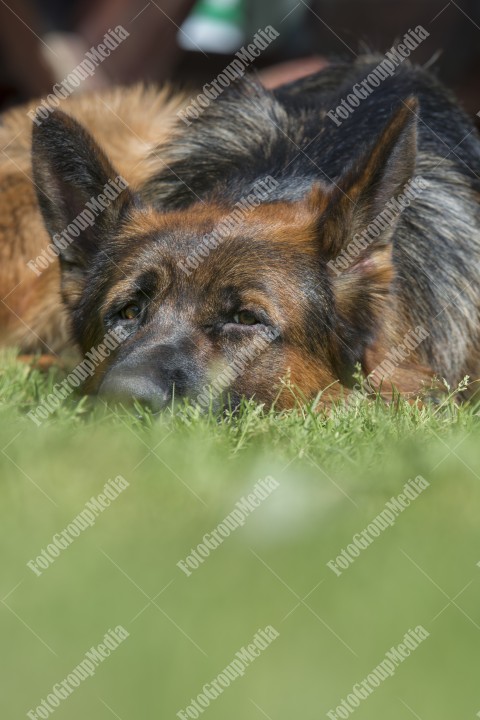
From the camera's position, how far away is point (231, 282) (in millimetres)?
4113

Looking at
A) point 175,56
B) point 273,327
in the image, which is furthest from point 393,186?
point 175,56

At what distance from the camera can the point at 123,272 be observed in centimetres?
434

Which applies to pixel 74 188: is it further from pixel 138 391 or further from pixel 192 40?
pixel 192 40

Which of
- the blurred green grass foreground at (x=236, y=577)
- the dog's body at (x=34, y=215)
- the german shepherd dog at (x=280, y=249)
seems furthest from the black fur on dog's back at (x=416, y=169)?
the blurred green grass foreground at (x=236, y=577)

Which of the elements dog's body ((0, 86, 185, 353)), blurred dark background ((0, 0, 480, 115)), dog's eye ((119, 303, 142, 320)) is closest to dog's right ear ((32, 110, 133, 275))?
dog's eye ((119, 303, 142, 320))

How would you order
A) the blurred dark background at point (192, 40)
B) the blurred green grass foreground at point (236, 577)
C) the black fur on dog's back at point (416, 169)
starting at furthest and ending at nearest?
the blurred dark background at point (192, 40), the black fur on dog's back at point (416, 169), the blurred green grass foreground at point (236, 577)

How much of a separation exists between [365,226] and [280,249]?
0.39 metres

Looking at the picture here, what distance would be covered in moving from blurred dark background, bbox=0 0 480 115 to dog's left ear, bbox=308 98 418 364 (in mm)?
2648

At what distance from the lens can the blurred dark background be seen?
→ 8.52 metres

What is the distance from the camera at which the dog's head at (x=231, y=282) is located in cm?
402

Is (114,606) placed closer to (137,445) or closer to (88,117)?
(137,445)

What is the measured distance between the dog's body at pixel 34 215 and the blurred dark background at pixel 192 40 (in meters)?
1.05

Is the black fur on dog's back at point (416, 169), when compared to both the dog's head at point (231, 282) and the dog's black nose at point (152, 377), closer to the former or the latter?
the dog's head at point (231, 282)

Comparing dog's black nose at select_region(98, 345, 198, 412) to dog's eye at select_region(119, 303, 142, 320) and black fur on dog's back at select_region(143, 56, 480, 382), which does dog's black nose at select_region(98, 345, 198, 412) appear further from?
black fur on dog's back at select_region(143, 56, 480, 382)
